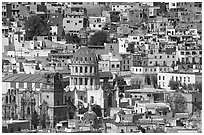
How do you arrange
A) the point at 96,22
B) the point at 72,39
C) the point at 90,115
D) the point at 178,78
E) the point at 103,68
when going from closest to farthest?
the point at 90,115, the point at 178,78, the point at 103,68, the point at 72,39, the point at 96,22

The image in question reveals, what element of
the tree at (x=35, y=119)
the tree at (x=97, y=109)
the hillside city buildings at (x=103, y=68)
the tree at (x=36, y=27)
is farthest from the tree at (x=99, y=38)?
the tree at (x=35, y=119)

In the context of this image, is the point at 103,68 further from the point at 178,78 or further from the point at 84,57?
the point at 84,57

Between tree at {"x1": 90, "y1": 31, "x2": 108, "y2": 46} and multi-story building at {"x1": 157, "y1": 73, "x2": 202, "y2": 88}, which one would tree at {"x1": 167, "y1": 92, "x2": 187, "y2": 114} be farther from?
tree at {"x1": 90, "y1": 31, "x2": 108, "y2": 46}

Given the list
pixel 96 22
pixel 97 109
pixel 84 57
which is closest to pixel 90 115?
pixel 97 109

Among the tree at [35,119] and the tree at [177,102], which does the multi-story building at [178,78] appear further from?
the tree at [35,119]

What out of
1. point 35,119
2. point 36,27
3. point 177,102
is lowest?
point 35,119

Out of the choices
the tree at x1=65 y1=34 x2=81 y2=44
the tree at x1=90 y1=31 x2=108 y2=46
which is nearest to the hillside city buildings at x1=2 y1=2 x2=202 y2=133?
the tree at x1=65 y1=34 x2=81 y2=44

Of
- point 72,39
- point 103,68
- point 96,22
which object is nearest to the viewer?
point 103,68
